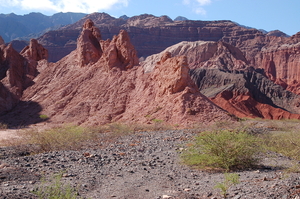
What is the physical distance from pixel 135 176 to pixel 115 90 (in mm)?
22337

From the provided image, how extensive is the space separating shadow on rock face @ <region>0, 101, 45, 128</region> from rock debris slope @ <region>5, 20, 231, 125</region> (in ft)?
1.71

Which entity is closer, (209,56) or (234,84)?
(234,84)

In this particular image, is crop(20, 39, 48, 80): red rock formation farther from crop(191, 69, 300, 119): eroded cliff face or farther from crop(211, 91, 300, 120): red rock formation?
crop(191, 69, 300, 119): eroded cliff face

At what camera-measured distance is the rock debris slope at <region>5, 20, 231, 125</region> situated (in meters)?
26.9

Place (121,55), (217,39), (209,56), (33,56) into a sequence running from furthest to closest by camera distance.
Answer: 1. (217,39)
2. (209,56)
3. (33,56)
4. (121,55)

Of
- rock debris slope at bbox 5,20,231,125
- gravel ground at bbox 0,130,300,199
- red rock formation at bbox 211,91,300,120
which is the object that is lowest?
red rock formation at bbox 211,91,300,120

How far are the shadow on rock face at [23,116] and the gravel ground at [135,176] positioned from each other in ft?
57.9

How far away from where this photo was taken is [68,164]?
11.6 m

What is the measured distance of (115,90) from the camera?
3212 centimetres

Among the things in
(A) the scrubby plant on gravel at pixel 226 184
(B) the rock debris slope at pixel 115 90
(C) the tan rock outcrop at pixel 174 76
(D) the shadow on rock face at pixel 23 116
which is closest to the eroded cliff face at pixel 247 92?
(B) the rock debris slope at pixel 115 90

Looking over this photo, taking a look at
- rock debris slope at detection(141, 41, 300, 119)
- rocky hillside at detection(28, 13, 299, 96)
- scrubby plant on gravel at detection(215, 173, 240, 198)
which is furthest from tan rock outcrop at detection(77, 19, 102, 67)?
rocky hillside at detection(28, 13, 299, 96)

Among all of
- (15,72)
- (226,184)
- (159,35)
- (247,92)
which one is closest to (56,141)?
(226,184)

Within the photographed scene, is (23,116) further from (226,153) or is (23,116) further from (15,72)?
(226,153)

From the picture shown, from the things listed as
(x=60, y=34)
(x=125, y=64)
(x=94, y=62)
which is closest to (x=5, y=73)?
(x=94, y=62)
